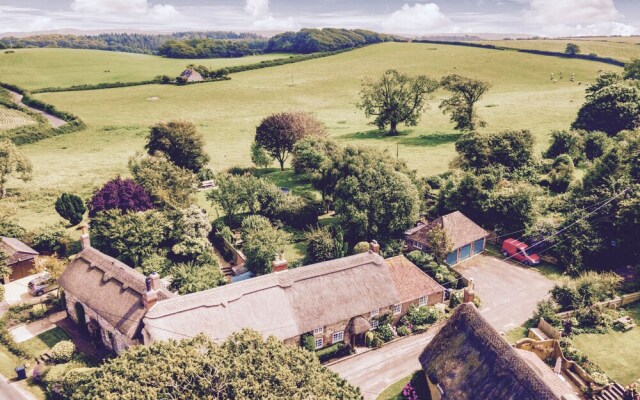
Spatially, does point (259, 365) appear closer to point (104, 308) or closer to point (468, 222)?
point (104, 308)

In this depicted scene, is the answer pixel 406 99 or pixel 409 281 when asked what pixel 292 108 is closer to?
pixel 406 99

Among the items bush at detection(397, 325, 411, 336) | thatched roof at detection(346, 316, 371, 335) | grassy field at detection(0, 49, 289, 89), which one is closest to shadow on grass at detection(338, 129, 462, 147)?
bush at detection(397, 325, 411, 336)

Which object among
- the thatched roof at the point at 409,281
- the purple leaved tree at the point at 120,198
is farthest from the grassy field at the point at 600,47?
the purple leaved tree at the point at 120,198

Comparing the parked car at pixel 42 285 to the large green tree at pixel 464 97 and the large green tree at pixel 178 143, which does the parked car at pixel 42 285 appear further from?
the large green tree at pixel 464 97

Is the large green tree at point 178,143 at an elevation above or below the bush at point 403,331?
above

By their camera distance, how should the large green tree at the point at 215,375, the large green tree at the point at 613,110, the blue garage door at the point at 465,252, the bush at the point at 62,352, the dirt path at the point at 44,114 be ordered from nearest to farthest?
the large green tree at the point at 215,375 → the bush at the point at 62,352 → the blue garage door at the point at 465,252 → the large green tree at the point at 613,110 → the dirt path at the point at 44,114

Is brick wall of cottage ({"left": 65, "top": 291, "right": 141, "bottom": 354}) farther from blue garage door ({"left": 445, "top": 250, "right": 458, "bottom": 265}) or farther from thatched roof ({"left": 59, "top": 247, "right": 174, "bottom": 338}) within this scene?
blue garage door ({"left": 445, "top": 250, "right": 458, "bottom": 265})

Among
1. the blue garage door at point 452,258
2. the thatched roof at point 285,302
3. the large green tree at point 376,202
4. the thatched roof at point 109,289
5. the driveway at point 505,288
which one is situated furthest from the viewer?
the large green tree at point 376,202

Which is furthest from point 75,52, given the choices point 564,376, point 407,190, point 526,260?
point 564,376

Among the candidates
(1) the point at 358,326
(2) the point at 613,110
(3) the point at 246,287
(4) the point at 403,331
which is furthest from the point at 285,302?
(2) the point at 613,110
